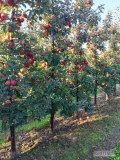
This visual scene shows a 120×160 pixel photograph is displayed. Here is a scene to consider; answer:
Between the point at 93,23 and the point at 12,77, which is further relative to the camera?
the point at 93,23

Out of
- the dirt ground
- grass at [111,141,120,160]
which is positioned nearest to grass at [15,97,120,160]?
the dirt ground

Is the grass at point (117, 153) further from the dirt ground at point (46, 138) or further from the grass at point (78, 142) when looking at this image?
the grass at point (78, 142)

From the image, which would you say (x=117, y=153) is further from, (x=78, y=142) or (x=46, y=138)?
(x=46, y=138)

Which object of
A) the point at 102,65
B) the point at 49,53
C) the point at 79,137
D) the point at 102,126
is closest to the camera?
the point at 49,53

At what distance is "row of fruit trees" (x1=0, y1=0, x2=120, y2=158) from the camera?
5.38m

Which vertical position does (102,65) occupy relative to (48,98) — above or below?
above

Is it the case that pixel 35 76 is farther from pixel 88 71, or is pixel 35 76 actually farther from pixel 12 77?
pixel 88 71

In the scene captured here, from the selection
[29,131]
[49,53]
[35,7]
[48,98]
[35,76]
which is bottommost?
[29,131]

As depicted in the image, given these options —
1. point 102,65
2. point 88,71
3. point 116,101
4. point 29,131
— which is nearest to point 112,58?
point 102,65

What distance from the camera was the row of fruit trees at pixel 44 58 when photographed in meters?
5.38

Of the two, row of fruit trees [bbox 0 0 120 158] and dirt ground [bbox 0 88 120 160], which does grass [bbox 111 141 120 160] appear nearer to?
dirt ground [bbox 0 88 120 160]

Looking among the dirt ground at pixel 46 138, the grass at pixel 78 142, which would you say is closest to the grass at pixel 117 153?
the dirt ground at pixel 46 138

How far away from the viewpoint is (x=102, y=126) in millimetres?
9125

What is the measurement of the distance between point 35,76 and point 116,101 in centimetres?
861
